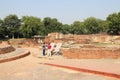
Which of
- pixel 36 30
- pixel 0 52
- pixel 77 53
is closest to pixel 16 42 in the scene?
pixel 0 52

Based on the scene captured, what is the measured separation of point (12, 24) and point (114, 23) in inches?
1091

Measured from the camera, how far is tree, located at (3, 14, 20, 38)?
62531mm

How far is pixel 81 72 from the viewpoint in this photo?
10.1 metres

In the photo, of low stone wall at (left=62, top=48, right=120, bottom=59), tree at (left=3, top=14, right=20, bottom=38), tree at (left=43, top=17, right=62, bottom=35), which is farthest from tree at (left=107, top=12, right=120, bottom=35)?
low stone wall at (left=62, top=48, right=120, bottom=59)

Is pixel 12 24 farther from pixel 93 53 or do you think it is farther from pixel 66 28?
pixel 93 53

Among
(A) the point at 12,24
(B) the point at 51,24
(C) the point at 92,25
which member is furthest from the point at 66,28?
(A) the point at 12,24

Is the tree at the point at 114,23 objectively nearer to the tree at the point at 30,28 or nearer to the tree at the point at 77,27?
the tree at the point at 30,28

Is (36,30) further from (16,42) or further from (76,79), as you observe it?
(76,79)

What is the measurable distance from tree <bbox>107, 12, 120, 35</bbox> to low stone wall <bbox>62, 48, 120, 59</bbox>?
144ft

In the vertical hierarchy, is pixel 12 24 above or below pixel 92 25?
above

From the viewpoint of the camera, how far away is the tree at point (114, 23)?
185ft

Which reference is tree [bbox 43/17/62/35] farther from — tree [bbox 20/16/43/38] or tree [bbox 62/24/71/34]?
tree [bbox 20/16/43/38]

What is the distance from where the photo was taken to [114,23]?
56.9 metres

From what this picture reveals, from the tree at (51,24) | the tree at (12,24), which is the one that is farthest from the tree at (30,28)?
the tree at (51,24)
